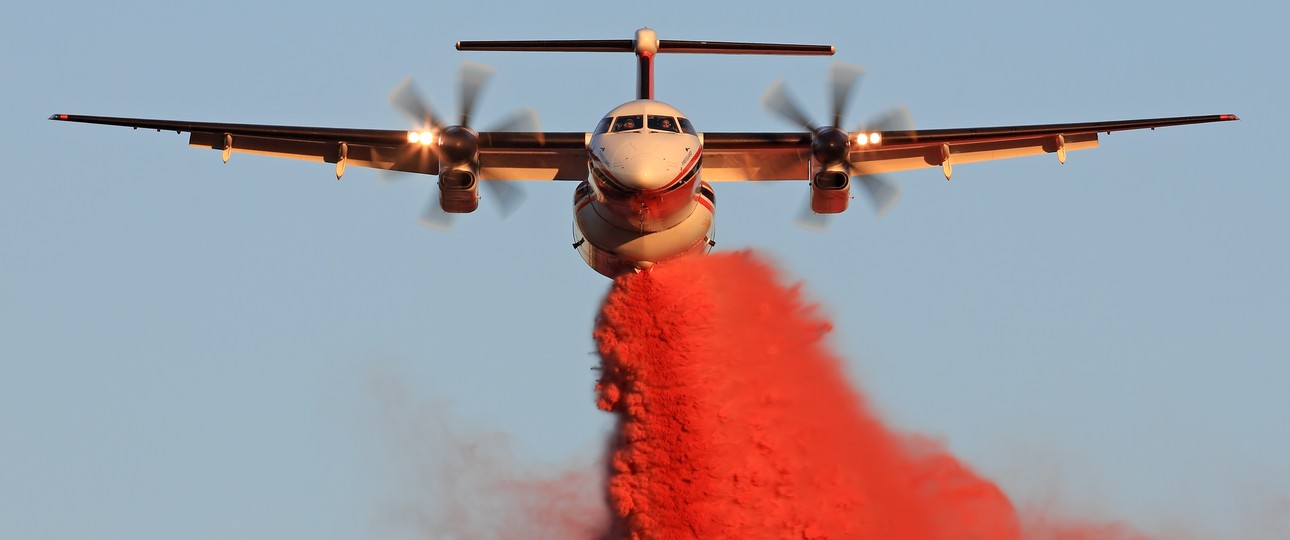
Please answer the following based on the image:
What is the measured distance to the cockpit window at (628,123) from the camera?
27047mm

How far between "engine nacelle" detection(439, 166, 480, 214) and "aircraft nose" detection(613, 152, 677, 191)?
2.00 metres

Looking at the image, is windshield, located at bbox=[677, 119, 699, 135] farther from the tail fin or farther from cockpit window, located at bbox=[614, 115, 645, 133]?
the tail fin

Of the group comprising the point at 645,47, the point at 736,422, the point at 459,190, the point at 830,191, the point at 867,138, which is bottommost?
the point at 736,422

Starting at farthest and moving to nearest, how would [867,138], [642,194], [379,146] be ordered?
[379,146]
[867,138]
[642,194]

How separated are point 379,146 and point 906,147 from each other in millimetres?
5913

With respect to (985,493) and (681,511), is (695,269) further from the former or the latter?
(985,493)

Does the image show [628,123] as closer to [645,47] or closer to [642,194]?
[642,194]

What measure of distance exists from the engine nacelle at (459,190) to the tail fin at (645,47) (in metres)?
2.24

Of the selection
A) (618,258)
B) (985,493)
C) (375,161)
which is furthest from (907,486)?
(375,161)

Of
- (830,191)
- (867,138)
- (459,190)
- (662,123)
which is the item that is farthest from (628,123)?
(867,138)

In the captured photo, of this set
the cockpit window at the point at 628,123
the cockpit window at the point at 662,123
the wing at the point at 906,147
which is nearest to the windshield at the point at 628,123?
the cockpit window at the point at 628,123

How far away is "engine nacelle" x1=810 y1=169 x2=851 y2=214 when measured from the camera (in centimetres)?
2772

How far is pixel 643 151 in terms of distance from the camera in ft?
87.1

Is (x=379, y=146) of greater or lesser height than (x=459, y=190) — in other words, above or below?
above
